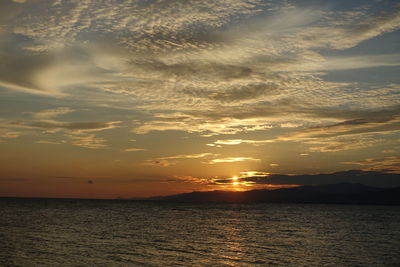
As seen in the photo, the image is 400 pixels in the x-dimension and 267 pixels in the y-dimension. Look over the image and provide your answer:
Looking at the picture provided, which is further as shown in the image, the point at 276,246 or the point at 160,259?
the point at 276,246

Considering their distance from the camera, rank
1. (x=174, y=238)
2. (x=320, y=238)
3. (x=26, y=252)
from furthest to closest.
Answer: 1. (x=320, y=238)
2. (x=174, y=238)
3. (x=26, y=252)

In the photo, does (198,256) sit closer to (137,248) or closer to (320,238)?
(137,248)

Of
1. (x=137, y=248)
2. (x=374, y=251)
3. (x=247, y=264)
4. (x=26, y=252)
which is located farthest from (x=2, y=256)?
(x=374, y=251)

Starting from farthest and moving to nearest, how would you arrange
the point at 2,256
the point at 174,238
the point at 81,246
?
the point at 174,238 < the point at 81,246 < the point at 2,256

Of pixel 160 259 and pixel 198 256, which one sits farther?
A: pixel 198 256

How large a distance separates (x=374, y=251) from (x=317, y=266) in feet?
54.7

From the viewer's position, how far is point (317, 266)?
41281 millimetres

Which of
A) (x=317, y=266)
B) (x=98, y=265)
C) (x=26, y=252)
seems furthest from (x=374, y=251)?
(x=26, y=252)

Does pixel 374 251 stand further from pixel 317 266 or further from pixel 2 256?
pixel 2 256

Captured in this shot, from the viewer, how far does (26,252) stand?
1725 inches

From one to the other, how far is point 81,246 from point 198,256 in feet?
50.7

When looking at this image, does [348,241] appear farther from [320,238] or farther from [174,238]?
[174,238]

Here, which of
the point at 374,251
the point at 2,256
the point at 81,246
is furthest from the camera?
the point at 374,251

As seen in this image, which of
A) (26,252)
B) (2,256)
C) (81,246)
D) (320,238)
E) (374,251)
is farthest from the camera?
(320,238)
